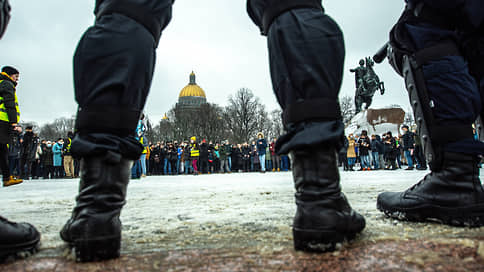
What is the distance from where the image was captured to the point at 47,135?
6069 centimetres

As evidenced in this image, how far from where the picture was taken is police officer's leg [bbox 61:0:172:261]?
37.9 inches

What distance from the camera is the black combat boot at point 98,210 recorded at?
938mm

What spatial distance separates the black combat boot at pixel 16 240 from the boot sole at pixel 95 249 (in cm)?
17

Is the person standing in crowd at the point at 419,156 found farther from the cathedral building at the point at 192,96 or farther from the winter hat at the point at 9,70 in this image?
the cathedral building at the point at 192,96

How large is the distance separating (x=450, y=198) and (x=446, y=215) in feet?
0.24

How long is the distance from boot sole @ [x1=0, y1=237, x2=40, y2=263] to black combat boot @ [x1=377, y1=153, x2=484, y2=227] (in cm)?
143

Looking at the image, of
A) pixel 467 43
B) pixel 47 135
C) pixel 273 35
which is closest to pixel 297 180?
Result: pixel 273 35

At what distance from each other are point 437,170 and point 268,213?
831 millimetres

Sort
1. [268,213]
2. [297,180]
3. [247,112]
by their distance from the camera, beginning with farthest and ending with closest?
[247,112] < [268,213] < [297,180]

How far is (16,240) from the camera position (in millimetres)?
970

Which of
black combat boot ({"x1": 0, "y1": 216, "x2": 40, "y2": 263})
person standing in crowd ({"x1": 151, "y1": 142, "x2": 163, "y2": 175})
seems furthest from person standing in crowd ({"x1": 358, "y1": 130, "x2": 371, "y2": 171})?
black combat boot ({"x1": 0, "y1": 216, "x2": 40, "y2": 263})

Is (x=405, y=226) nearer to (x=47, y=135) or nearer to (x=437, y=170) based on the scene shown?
(x=437, y=170)

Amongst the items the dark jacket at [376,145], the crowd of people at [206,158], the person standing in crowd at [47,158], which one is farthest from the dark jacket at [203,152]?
the dark jacket at [376,145]

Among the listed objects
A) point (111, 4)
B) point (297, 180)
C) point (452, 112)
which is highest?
point (111, 4)
